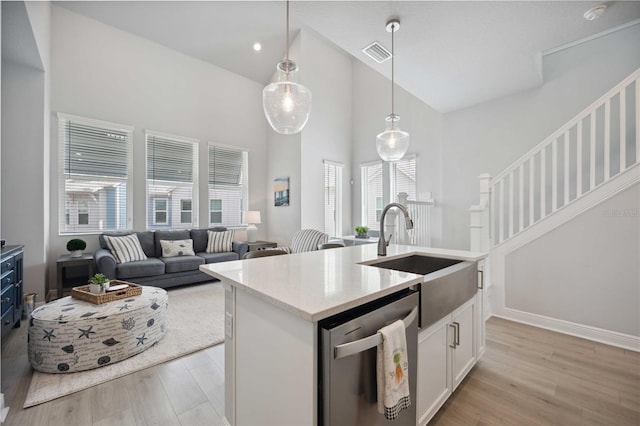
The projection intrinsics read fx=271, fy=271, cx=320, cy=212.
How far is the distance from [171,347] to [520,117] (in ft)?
17.2

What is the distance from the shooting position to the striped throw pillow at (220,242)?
5176mm

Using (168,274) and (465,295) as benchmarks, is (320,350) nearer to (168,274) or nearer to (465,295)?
(465,295)

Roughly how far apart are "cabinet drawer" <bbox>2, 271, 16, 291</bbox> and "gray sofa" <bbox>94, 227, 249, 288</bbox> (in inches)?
44.9

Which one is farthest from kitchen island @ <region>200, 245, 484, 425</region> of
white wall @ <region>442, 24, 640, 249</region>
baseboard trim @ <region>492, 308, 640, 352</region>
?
white wall @ <region>442, 24, 640, 249</region>

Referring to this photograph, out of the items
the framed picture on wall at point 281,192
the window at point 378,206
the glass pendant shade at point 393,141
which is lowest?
the window at point 378,206

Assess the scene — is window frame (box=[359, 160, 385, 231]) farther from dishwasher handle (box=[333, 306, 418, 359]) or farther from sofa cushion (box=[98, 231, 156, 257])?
dishwasher handle (box=[333, 306, 418, 359])

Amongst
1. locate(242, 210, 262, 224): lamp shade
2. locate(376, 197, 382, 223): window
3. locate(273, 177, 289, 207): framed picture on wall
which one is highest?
locate(273, 177, 289, 207): framed picture on wall

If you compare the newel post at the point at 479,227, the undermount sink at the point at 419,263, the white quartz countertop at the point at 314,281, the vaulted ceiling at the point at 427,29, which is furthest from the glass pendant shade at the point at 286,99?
the newel post at the point at 479,227

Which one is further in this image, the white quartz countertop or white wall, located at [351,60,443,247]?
white wall, located at [351,60,443,247]

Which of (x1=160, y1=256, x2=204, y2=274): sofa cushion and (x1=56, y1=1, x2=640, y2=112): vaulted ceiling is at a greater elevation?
(x1=56, y1=1, x2=640, y2=112): vaulted ceiling

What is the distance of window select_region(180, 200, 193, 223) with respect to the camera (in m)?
5.30

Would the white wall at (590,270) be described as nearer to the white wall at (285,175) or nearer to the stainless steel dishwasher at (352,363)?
the stainless steel dishwasher at (352,363)

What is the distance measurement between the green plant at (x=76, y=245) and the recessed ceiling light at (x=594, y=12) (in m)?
6.40

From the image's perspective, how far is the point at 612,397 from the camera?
1.84 m
